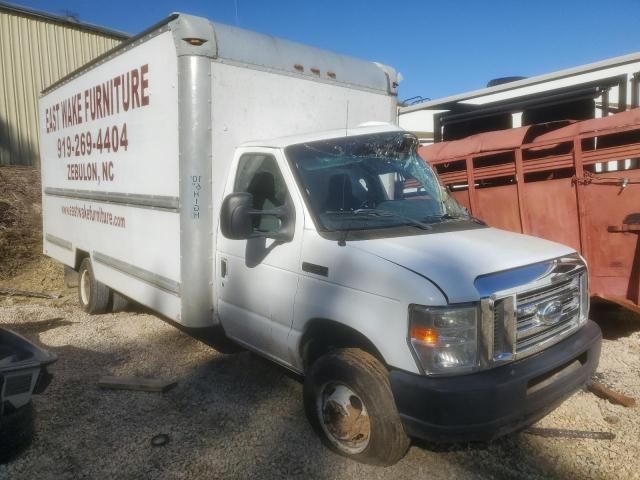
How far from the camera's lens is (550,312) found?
10.2 feet

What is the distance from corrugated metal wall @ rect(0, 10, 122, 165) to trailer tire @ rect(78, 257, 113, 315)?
33.7 feet

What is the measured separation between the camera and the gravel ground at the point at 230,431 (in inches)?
128

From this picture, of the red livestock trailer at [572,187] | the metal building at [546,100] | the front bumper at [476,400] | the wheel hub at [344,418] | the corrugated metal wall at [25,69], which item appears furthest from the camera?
the corrugated metal wall at [25,69]

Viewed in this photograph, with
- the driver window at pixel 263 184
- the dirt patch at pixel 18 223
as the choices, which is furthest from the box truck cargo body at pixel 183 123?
the dirt patch at pixel 18 223

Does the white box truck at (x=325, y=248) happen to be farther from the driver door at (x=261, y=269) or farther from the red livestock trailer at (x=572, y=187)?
the red livestock trailer at (x=572, y=187)

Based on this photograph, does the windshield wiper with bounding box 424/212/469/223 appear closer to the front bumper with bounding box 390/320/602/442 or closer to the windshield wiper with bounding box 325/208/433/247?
the windshield wiper with bounding box 325/208/433/247

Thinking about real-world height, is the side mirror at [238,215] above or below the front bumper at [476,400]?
above

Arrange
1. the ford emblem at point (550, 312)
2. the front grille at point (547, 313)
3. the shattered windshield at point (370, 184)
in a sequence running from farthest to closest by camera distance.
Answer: the shattered windshield at point (370, 184)
the ford emblem at point (550, 312)
the front grille at point (547, 313)

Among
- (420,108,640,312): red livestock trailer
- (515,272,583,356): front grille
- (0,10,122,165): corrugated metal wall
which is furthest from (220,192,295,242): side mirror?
(0,10,122,165): corrugated metal wall

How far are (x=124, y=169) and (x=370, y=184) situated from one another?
285 cm

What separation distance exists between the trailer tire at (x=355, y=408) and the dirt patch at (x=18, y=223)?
26.6 feet

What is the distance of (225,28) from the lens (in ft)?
14.1

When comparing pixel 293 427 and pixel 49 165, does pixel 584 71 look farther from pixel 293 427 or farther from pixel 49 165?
pixel 49 165

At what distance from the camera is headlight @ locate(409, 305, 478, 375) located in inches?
107
